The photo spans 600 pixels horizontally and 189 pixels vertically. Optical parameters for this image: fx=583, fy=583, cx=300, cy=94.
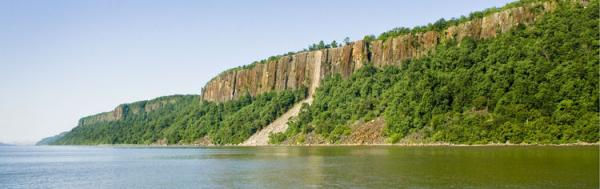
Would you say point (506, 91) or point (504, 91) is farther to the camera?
point (506, 91)

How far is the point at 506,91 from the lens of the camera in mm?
136750

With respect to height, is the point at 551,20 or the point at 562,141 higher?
the point at 551,20

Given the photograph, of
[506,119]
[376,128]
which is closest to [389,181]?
[506,119]

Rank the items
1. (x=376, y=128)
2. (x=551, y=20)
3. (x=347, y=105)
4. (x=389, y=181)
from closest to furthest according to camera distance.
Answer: (x=389, y=181) → (x=551, y=20) → (x=376, y=128) → (x=347, y=105)

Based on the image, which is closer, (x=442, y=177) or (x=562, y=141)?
(x=442, y=177)

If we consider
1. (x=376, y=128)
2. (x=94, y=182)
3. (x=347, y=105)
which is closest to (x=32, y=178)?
(x=94, y=182)

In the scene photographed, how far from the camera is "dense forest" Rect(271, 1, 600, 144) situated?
118438mm

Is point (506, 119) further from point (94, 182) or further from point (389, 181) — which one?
point (94, 182)

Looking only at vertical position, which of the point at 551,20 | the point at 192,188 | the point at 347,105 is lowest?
the point at 192,188

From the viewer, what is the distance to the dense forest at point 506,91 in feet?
389

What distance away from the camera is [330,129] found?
182250 mm

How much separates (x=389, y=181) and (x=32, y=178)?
41588mm

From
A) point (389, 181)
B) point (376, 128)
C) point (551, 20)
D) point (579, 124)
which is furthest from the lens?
point (376, 128)

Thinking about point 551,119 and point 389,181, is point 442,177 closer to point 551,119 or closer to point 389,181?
point 389,181
